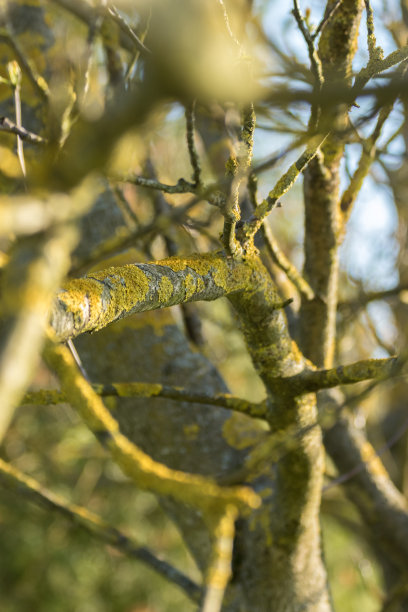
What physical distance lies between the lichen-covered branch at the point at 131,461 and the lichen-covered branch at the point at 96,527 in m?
0.83

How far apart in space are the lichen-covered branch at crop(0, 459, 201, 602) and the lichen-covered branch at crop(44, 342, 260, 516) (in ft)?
2.71

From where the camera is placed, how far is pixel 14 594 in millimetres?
4625

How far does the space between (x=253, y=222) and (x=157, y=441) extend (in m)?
0.80

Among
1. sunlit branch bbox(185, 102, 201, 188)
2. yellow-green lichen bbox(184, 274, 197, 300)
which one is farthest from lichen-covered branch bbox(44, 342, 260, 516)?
sunlit branch bbox(185, 102, 201, 188)

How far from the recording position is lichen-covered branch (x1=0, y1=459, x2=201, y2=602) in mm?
1276

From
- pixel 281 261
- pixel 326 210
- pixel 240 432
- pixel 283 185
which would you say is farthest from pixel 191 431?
pixel 283 185

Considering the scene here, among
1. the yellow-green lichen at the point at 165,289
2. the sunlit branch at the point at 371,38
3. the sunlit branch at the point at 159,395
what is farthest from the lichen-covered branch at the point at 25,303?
the sunlit branch at the point at 371,38

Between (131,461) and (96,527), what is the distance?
91 cm

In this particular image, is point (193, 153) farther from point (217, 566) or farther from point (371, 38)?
point (217, 566)

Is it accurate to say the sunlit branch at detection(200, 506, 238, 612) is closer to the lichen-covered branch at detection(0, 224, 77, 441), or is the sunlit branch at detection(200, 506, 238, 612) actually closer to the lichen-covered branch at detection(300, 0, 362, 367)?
the lichen-covered branch at detection(0, 224, 77, 441)

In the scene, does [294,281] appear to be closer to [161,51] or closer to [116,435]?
[116,435]

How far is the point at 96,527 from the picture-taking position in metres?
1.31

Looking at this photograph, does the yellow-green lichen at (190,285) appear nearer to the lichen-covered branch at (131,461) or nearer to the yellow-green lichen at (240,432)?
the lichen-covered branch at (131,461)

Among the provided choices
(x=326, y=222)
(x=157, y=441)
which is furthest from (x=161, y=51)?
(x=157, y=441)
